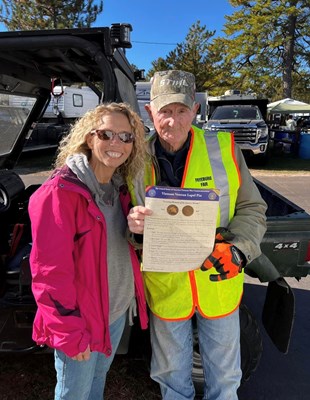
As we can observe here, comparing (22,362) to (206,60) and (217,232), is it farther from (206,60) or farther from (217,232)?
(206,60)

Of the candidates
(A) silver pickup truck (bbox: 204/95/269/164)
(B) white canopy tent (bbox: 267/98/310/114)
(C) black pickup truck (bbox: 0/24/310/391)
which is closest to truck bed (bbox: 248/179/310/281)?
(C) black pickup truck (bbox: 0/24/310/391)

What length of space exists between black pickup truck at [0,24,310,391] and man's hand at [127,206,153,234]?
714 mm

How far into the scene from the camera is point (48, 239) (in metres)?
1.36

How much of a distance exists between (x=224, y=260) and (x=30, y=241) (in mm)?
1368

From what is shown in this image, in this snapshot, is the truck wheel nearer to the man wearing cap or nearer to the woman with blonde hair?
the man wearing cap

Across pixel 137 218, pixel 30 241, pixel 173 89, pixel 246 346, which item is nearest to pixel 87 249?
pixel 137 218

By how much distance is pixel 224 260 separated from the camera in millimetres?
1590

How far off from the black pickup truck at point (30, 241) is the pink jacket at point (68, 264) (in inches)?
22.4

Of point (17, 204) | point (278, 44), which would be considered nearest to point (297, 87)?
point (278, 44)

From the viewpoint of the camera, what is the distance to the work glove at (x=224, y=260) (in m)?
1.59

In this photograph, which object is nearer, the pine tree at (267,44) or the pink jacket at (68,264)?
the pink jacket at (68,264)

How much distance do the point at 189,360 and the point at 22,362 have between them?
1.44 metres

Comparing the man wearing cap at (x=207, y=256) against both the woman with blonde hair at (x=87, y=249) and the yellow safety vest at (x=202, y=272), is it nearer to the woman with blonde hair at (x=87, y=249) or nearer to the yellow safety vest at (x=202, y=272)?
the yellow safety vest at (x=202, y=272)

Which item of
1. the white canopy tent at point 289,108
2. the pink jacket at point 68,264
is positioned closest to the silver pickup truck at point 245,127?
the white canopy tent at point 289,108
